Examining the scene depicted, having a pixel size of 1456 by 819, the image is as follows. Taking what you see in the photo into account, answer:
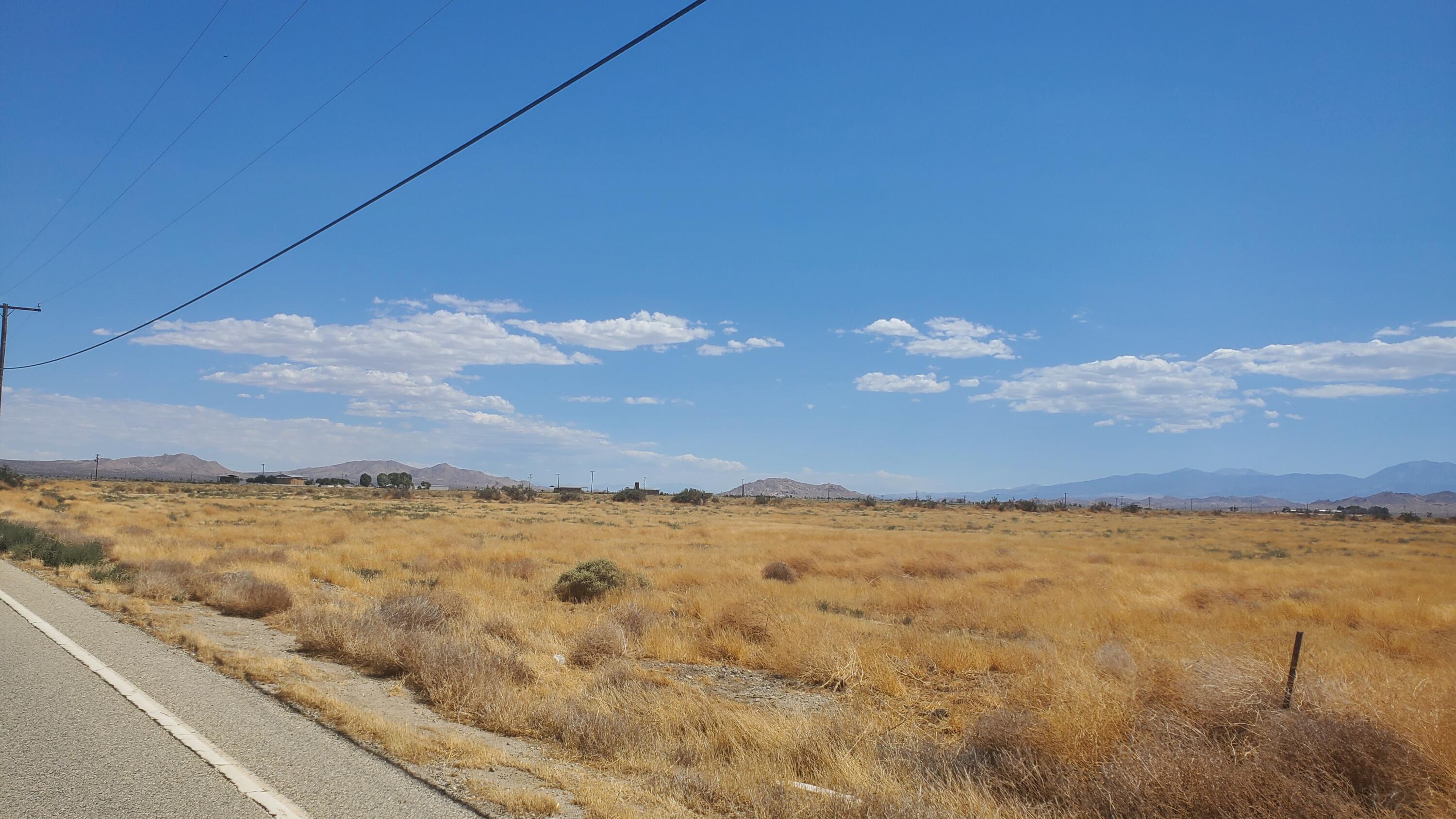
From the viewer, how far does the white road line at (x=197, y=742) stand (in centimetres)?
535

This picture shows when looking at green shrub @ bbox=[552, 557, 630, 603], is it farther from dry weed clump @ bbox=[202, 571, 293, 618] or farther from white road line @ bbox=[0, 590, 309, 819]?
white road line @ bbox=[0, 590, 309, 819]

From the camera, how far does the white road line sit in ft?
17.6

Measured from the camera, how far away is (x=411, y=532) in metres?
36.0

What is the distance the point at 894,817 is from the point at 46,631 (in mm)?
12305

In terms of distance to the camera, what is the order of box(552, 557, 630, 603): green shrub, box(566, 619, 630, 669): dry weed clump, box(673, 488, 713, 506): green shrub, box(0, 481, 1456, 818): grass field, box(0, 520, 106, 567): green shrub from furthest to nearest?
box(673, 488, 713, 506): green shrub → box(0, 520, 106, 567): green shrub → box(552, 557, 630, 603): green shrub → box(566, 619, 630, 669): dry weed clump → box(0, 481, 1456, 818): grass field

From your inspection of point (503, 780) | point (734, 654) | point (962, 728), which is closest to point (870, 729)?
point (962, 728)

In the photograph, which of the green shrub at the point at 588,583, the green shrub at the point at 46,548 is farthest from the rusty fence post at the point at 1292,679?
the green shrub at the point at 46,548

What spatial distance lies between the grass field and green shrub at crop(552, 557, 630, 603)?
0.38 metres

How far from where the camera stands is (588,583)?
61.8 ft

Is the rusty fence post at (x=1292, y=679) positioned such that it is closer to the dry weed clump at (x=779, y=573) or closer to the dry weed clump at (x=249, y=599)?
the dry weed clump at (x=249, y=599)

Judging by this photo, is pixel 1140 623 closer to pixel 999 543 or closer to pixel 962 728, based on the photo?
pixel 962 728

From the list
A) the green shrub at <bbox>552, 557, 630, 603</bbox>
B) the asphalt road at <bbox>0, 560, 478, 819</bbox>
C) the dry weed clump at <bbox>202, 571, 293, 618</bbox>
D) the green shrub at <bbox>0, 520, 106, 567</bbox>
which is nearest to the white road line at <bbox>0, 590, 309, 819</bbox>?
the asphalt road at <bbox>0, 560, 478, 819</bbox>

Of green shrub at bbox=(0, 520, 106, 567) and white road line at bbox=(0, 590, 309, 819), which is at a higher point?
green shrub at bbox=(0, 520, 106, 567)

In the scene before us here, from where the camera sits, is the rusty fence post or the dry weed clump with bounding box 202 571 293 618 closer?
the rusty fence post
